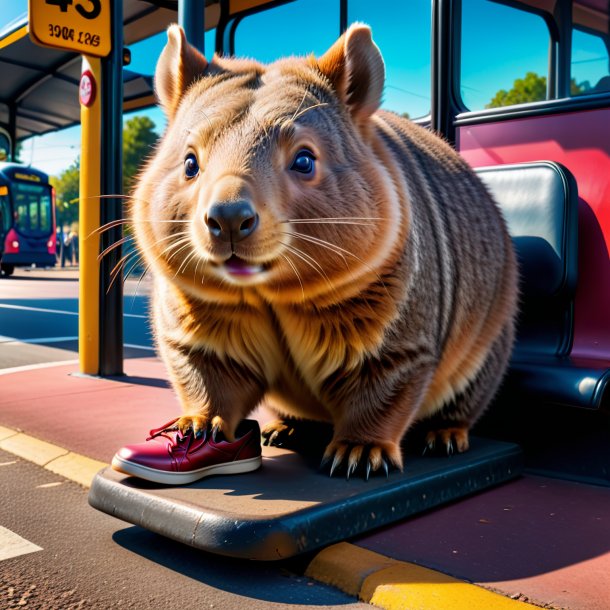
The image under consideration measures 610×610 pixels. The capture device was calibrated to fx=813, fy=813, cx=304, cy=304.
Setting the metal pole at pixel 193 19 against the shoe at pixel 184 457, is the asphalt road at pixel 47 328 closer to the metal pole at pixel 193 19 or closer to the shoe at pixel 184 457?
the shoe at pixel 184 457

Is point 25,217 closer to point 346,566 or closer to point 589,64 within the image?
point 589,64

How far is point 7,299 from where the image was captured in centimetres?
1416

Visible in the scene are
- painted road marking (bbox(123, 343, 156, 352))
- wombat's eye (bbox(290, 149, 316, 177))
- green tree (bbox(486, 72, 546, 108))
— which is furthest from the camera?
painted road marking (bbox(123, 343, 156, 352))

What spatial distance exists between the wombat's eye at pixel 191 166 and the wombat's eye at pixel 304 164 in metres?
0.32

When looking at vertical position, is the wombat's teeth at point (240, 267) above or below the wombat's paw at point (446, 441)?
above

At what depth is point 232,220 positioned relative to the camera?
7.20ft

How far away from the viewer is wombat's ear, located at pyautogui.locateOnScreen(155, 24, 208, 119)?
2.82 metres

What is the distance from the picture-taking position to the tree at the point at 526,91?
362cm

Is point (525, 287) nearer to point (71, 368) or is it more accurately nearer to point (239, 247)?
point (239, 247)

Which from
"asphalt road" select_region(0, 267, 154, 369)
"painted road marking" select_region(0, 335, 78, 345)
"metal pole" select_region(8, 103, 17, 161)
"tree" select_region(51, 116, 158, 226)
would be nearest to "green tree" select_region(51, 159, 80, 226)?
"tree" select_region(51, 116, 158, 226)

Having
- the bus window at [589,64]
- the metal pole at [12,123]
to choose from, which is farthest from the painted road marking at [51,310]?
the bus window at [589,64]

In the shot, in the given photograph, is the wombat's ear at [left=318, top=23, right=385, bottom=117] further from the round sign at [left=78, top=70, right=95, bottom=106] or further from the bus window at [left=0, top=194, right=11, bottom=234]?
the bus window at [left=0, top=194, right=11, bottom=234]

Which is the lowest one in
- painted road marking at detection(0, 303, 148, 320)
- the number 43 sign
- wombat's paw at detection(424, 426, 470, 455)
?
painted road marking at detection(0, 303, 148, 320)

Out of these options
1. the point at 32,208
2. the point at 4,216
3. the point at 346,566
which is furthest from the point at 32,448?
the point at 32,208
